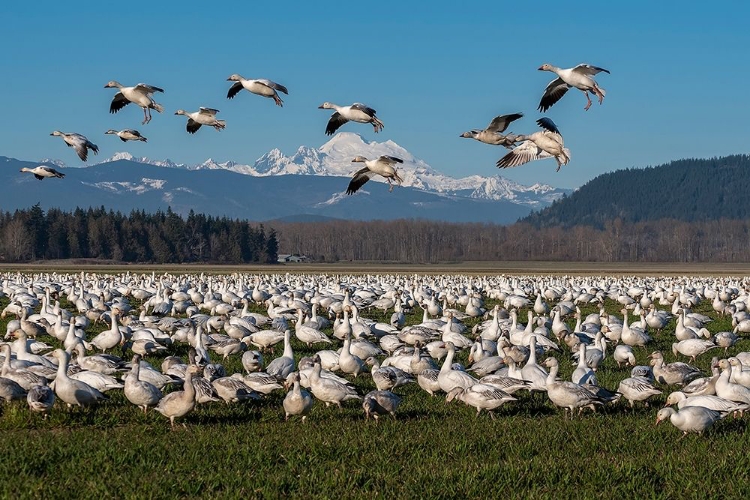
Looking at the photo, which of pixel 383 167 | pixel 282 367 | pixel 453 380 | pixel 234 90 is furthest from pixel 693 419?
pixel 234 90

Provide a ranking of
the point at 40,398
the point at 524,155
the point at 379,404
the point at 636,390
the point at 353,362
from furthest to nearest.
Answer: the point at 524,155, the point at 353,362, the point at 636,390, the point at 379,404, the point at 40,398

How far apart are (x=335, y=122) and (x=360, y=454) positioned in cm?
879

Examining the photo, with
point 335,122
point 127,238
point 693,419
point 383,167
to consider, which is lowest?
point 693,419

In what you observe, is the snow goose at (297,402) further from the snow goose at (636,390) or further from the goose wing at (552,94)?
the goose wing at (552,94)

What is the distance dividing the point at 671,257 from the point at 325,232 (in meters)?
68.1

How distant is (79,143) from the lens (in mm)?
18766

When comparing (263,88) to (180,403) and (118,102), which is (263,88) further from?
(180,403)

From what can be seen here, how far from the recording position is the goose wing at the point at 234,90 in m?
18.4

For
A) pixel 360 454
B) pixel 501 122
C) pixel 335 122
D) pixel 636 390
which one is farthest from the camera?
pixel 335 122

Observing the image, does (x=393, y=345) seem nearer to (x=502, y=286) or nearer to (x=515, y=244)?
(x=502, y=286)

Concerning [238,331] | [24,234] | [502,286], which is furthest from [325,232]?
[238,331]

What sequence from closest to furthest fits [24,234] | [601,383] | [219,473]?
[219,473] < [601,383] < [24,234]

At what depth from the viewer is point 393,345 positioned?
1923cm

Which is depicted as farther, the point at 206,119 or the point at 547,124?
the point at 206,119
